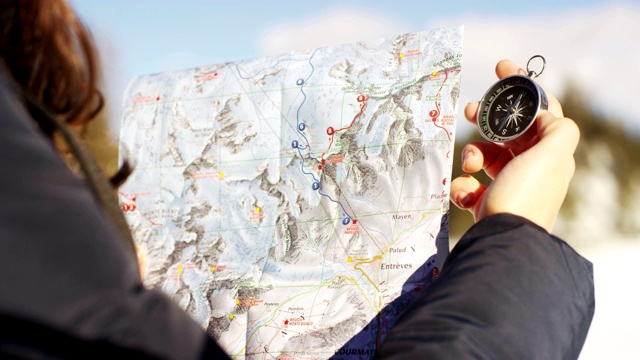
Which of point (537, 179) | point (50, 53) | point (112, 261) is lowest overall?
point (537, 179)

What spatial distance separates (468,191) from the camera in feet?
5.84

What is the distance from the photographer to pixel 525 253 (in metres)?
1.27

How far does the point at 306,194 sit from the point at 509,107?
0.69 m

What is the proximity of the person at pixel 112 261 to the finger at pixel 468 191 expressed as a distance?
57 millimetres

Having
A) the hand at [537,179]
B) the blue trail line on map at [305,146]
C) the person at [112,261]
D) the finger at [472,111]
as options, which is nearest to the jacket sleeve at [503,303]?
the person at [112,261]

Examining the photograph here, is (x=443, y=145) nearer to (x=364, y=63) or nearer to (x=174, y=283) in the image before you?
(x=364, y=63)

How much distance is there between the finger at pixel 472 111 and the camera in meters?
1.93

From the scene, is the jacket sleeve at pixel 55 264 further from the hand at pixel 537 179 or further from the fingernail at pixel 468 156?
the fingernail at pixel 468 156

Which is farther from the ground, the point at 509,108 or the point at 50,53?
the point at 50,53

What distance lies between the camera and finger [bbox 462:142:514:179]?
181 centimetres

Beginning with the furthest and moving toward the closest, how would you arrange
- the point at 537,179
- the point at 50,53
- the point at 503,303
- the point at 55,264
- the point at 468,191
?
the point at 468,191 < the point at 537,179 < the point at 503,303 < the point at 50,53 < the point at 55,264

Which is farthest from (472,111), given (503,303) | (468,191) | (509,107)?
(503,303)

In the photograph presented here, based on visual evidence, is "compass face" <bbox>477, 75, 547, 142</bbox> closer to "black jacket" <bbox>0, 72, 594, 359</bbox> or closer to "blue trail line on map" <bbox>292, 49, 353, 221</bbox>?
"blue trail line on map" <bbox>292, 49, 353, 221</bbox>

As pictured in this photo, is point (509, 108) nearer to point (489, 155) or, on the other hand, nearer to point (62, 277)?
point (489, 155)
